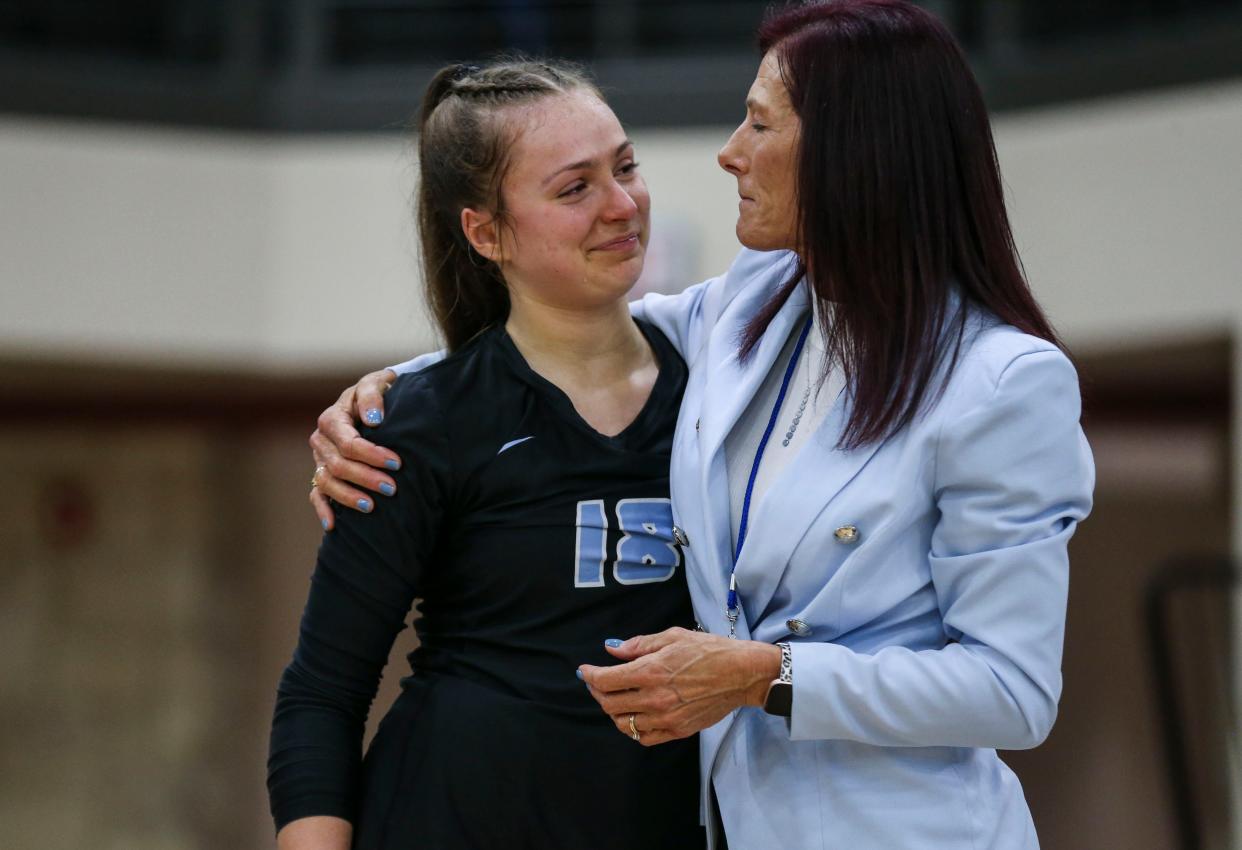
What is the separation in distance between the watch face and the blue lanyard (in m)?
0.13

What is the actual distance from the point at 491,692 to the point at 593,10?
4654 millimetres

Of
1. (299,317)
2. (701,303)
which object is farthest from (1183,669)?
(701,303)

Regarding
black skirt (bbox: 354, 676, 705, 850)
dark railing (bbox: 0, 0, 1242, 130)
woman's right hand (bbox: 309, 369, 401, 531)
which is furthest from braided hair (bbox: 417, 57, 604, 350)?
dark railing (bbox: 0, 0, 1242, 130)

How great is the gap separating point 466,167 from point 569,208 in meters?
0.15

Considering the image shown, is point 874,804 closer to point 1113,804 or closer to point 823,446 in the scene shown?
point 823,446

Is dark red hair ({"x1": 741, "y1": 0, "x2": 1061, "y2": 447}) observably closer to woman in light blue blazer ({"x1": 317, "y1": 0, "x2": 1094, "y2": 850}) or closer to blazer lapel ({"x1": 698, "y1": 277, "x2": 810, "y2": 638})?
woman in light blue blazer ({"x1": 317, "y1": 0, "x2": 1094, "y2": 850})

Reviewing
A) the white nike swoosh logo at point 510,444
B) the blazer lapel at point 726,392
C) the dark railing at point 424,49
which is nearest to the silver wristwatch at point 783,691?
the blazer lapel at point 726,392

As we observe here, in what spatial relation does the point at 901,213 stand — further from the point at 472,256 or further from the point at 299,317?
the point at 299,317

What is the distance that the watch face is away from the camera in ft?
5.01

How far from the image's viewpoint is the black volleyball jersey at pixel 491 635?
1804mm

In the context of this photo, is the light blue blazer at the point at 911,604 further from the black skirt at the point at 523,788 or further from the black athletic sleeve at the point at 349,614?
the black athletic sleeve at the point at 349,614

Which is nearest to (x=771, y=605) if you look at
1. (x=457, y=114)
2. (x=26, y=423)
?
(x=457, y=114)

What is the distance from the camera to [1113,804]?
536cm

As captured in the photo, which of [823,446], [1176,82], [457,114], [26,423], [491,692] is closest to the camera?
[823,446]
